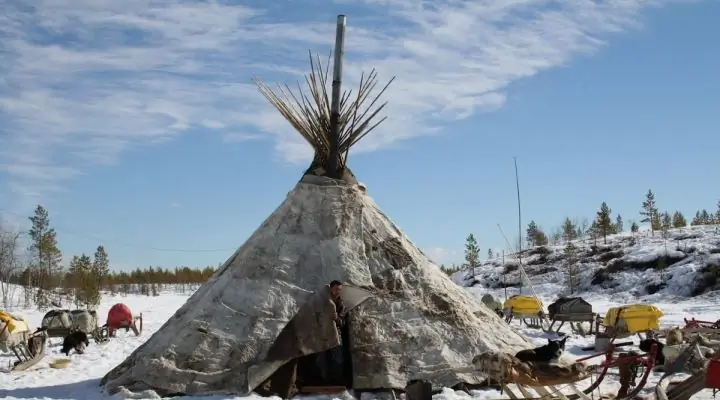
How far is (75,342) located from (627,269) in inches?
1382

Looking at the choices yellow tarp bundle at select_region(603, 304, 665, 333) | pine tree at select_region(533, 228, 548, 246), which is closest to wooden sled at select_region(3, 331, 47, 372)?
yellow tarp bundle at select_region(603, 304, 665, 333)

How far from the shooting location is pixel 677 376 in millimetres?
9273

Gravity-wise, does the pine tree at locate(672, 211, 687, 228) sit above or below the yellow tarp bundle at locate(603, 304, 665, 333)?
above

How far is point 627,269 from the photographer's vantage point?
41.3m

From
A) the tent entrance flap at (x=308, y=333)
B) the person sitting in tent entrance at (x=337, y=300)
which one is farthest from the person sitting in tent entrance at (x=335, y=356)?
the tent entrance flap at (x=308, y=333)

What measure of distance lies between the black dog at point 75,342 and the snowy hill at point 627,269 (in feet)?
92.7

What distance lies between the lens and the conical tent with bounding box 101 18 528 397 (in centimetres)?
773

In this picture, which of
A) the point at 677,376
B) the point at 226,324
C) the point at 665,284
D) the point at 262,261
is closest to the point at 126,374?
the point at 226,324

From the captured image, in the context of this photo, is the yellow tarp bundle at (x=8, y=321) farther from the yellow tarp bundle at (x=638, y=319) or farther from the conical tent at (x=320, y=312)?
the yellow tarp bundle at (x=638, y=319)

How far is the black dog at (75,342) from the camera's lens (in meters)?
13.2

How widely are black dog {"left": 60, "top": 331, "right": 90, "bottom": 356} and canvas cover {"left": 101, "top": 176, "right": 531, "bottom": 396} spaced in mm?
5385

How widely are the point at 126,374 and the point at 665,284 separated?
34.0 metres

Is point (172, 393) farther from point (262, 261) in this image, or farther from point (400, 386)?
point (400, 386)

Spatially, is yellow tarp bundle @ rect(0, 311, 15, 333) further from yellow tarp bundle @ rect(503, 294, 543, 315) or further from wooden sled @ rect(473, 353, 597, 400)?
yellow tarp bundle @ rect(503, 294, 543, 315)
